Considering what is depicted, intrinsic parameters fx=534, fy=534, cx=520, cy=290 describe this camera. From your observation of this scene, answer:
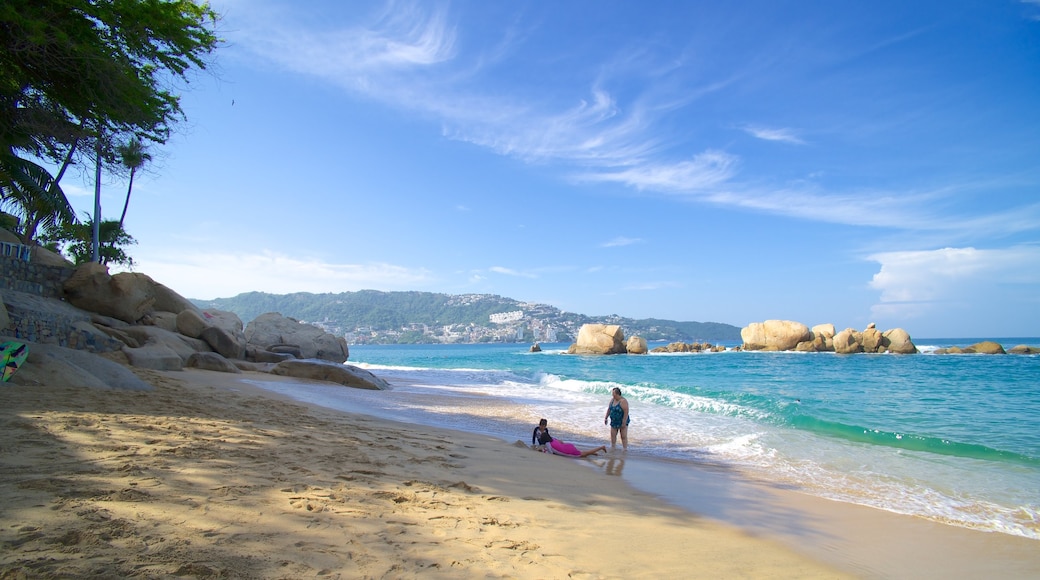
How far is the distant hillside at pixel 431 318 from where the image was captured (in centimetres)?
12988

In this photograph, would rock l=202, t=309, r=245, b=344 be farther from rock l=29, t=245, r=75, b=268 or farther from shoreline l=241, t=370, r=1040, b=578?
shoreline l=241, t=370, r=1040, b=578

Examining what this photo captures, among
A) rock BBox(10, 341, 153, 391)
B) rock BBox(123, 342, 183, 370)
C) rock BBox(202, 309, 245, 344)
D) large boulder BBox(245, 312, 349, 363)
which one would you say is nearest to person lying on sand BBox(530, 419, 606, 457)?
rock BBox(10, 341, 153, 391)

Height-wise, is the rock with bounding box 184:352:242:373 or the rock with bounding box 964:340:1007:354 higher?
the rock with bounding box 964:340:1007:354

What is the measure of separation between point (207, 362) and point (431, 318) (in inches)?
5269

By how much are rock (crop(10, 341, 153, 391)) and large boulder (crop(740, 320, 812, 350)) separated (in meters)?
65.7

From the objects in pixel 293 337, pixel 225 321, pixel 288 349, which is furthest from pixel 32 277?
pixel 293 337

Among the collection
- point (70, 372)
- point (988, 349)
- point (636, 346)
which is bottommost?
point (70, 372)

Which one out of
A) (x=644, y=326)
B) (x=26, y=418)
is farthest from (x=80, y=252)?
(x=644, y=326)

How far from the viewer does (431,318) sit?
151m

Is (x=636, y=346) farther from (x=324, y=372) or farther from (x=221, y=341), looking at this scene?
(x=221, y=341)

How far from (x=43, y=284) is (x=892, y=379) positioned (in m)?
36.3

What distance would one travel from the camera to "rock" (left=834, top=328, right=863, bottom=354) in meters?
57.2

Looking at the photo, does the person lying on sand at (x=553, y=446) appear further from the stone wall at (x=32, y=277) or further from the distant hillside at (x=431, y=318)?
the distant hillside at (x=431, y=318)

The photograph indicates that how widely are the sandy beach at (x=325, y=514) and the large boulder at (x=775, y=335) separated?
204 ft
